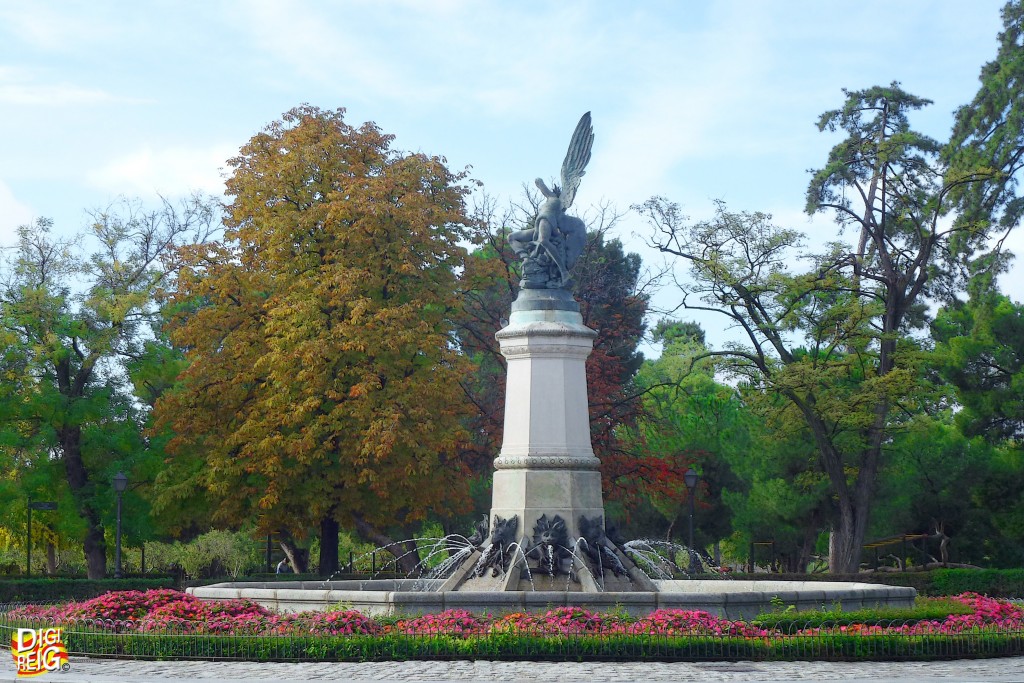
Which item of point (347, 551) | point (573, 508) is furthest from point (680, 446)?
point (573, 508)

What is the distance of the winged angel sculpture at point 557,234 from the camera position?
22250mm

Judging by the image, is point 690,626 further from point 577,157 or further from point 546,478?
point 577,157

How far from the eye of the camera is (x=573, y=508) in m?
20.6

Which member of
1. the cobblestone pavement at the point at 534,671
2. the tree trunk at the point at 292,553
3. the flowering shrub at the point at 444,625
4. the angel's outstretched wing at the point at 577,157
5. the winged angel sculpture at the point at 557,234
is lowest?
the cobblestone pavement at the point at 534,671

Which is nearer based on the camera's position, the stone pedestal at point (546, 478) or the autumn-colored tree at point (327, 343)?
the stone pedestal at point (546, 478)

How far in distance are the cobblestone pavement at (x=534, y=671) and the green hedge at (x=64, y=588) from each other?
16268 millimetres

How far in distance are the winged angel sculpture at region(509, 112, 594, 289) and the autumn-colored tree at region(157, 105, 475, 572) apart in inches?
400

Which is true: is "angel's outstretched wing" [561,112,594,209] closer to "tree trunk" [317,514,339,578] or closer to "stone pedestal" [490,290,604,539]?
"stone pedestal" [490,290,604,539]

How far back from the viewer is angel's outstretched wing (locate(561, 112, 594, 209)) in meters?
23.0

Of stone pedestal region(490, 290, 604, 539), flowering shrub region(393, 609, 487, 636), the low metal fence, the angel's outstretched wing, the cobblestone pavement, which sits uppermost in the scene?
the angel's outstretched wing

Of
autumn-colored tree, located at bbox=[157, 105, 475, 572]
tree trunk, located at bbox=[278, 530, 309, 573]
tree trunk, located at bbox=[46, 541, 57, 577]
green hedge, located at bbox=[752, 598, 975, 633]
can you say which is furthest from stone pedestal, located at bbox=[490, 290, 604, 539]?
tree trunk, located at bbox=[46, 541, 57, 577]

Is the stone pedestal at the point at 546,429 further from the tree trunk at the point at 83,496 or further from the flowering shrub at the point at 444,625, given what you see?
the tree trunk at the point at 83,496

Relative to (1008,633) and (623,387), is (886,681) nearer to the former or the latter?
(1008,633)

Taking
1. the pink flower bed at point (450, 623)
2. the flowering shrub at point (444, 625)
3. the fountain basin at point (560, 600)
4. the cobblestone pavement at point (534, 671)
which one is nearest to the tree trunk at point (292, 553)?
the fountain basin at point (560, 600)
